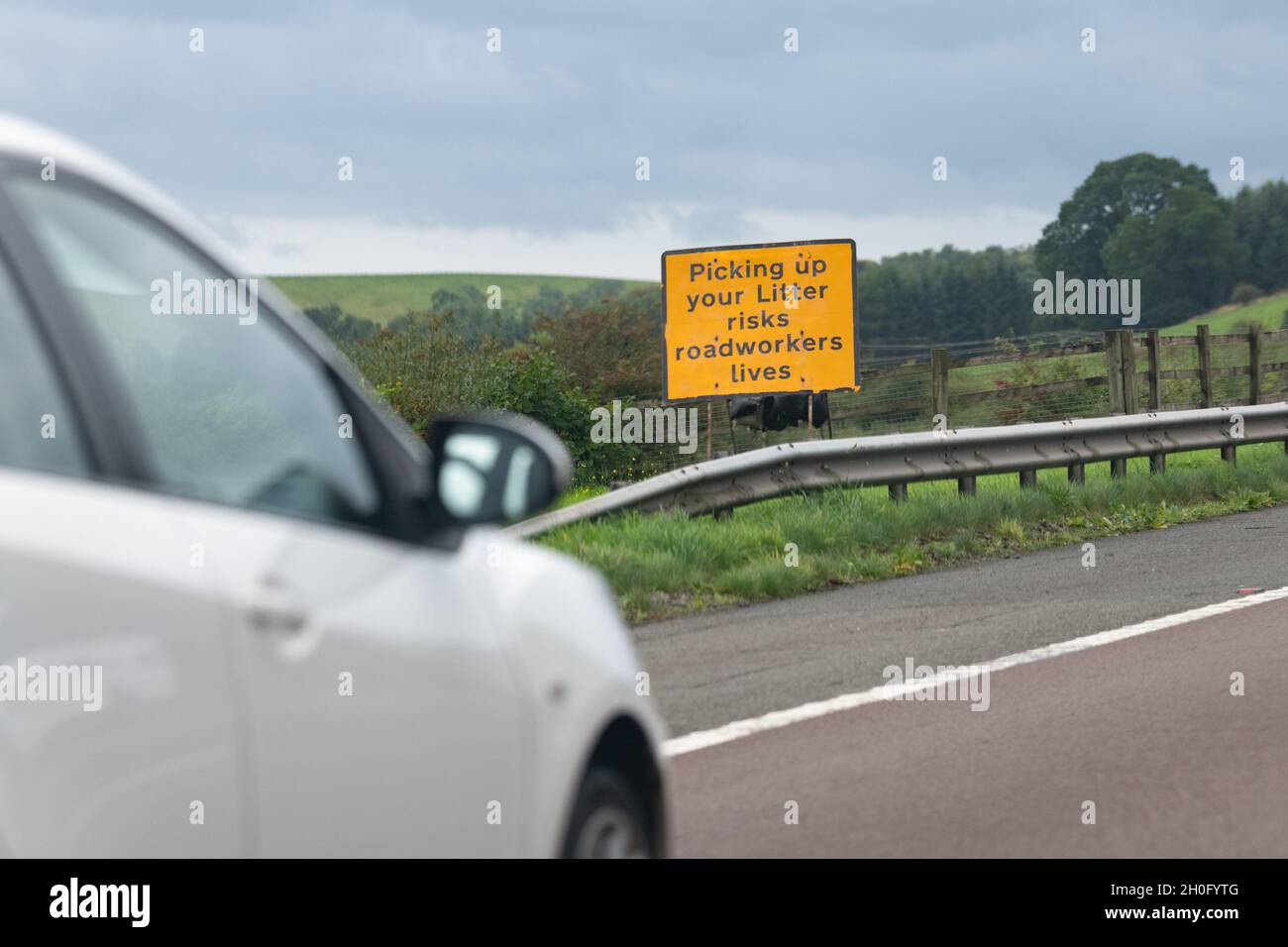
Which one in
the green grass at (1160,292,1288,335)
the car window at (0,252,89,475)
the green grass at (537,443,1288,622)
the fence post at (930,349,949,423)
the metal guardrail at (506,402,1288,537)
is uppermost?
the green grass at (1160,292,1288,335)

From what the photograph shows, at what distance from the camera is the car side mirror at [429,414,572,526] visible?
3166 mm

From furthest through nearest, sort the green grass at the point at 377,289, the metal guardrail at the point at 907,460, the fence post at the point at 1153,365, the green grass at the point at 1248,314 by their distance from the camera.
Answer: the green grass at the point at 377,289, the green grass at the point at 1248,314, the fence post at the point at 1153,365, the metal guardrail at the point at 907,460

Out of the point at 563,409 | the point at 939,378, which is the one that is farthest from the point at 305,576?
the point at 563,409

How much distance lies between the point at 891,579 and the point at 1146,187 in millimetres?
97491

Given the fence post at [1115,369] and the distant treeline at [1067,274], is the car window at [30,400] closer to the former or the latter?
the fence post at [1115,369]

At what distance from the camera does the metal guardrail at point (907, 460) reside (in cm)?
1205

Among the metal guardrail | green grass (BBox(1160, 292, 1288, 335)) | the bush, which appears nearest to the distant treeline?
green grass (BBox(1160, 292, 1288, 335))

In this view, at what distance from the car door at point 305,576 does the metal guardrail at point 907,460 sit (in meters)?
7.33

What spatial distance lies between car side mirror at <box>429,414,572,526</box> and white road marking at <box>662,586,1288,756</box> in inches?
101

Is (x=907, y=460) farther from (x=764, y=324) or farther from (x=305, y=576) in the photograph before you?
(x=305, y=576)

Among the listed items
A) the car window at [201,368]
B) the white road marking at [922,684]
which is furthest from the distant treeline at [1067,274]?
the car window at [201,368]

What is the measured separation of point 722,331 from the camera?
20141mm

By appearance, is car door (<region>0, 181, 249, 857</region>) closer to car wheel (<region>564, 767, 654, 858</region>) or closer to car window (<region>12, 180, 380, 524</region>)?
car window (<region>12, 180, 380, 524</region>)
